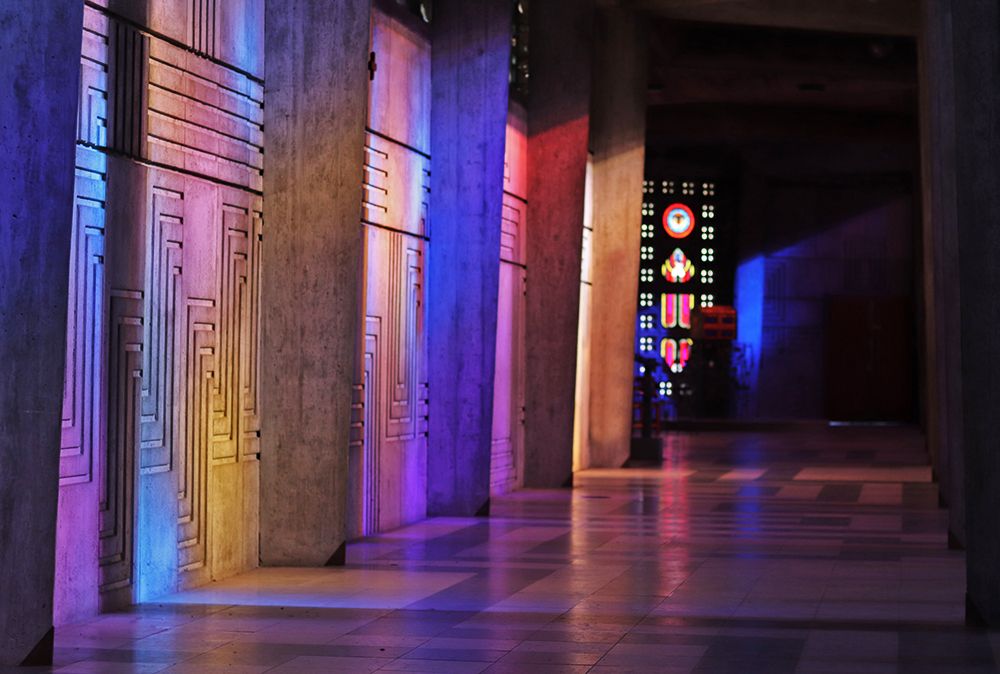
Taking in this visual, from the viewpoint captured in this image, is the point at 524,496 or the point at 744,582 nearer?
the point at 744,582

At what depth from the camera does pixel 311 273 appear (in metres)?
11.9

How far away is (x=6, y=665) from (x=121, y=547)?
2093 millimetres

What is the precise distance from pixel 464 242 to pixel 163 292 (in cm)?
565

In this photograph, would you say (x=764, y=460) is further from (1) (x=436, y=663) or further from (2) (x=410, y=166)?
(1) (x=436, y=663)

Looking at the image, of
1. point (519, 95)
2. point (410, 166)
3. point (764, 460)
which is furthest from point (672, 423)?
point (410, 166)

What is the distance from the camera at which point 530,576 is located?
11.6 metres

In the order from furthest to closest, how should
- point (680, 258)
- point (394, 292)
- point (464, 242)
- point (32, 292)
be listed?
point (680, 258) < point (464, 242) < point (394, 292) < point (32, 292)

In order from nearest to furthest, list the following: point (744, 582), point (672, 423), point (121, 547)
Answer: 1. point (121, 547)
2. point (744, 582)
3. point (672, 423)

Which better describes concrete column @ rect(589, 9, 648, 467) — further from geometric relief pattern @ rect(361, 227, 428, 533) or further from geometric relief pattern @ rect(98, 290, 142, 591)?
geometric relief pattern @ rect(98, 290, 142, 591)

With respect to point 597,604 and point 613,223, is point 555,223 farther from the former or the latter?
point 597,604

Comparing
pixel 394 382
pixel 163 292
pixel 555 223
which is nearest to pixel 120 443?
pixel 163 292

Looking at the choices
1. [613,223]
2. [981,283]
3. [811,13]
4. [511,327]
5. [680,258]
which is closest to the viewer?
[981,283]

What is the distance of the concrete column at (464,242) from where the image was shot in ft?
52.0

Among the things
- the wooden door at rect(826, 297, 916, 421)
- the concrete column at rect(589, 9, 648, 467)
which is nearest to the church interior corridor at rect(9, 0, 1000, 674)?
the concrete column at rect(589, 9, 648, 467)
